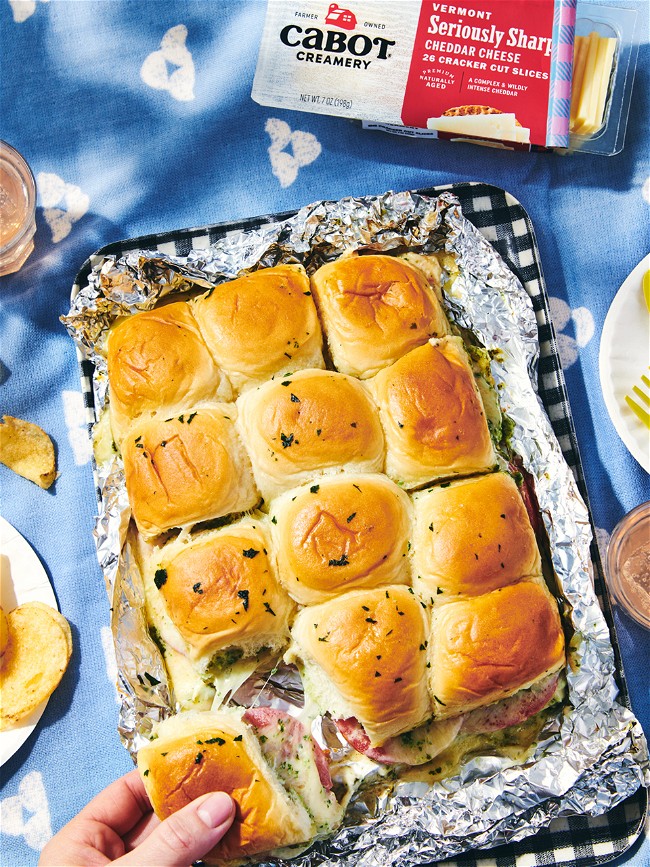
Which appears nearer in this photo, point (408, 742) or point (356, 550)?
point (356, 550)

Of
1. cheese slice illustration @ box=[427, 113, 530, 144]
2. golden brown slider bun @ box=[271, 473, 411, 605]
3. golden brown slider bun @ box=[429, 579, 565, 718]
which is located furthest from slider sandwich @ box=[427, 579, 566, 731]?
cheese slice illustration @ box=[427, 113, 530, 144]

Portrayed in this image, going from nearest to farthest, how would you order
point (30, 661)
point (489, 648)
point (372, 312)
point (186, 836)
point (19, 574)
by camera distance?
point (186, 836) < point (489, 648) < point (372, 312) < point (30, 661) < point (19, 574)

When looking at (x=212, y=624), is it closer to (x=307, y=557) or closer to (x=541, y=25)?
(x=307, y=557)

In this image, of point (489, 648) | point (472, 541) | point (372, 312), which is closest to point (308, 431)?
point (372, 312)

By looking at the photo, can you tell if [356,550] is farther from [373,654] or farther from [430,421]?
[430,421]

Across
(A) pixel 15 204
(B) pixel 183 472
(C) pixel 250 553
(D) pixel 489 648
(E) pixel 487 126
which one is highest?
(A) pixel 15 204

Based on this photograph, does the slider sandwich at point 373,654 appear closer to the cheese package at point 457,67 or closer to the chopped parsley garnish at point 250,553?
the chopped parsley garnish at point 250,553

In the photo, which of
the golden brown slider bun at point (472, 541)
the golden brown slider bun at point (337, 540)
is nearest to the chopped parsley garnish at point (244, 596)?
the golden brown slider bun at point (337, 540)

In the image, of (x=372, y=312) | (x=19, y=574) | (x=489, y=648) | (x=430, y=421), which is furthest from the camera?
(x=19, y=574)
